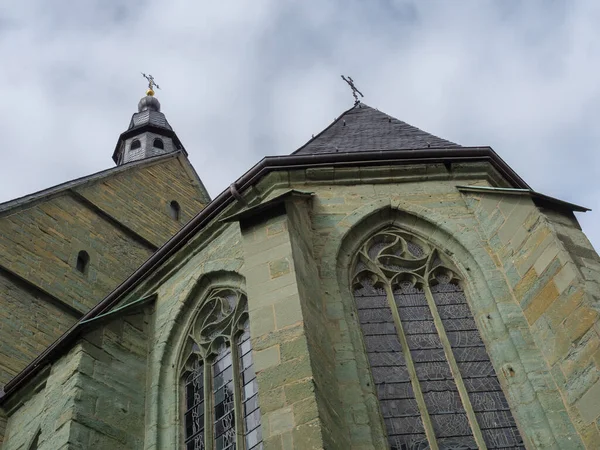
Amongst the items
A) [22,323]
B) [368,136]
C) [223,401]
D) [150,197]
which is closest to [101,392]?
[223,401]

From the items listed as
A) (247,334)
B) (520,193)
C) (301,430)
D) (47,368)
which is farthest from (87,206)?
(301,430)

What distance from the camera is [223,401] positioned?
22.5 ft

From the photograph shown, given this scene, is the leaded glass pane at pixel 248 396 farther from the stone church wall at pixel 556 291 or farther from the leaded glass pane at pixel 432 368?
the stone church wall at pixel 556 291

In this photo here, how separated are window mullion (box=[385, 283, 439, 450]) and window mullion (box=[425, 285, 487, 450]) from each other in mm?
295

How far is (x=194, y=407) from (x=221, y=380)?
36 cm

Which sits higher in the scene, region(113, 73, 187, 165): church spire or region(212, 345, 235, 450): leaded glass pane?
region(113, 73, 187, 165): church spire

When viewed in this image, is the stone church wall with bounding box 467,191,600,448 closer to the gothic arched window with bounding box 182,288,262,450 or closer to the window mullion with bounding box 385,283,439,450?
the window mullion with bounding box 385,283,439,450

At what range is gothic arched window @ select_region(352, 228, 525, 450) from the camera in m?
5.80

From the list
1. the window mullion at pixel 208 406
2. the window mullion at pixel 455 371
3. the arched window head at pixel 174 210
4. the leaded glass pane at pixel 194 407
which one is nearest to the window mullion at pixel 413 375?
the window mullion at pixel 455 371

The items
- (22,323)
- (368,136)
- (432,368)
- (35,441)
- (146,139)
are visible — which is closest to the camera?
(432,368)

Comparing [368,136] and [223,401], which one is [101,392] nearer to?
[223,401]

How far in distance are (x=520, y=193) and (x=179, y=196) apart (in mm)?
12113

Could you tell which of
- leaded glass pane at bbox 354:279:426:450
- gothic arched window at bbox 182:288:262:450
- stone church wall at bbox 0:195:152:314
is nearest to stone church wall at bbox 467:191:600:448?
leaded glass pane at bbox 354:279:426:450

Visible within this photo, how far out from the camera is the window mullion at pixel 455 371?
5.75 m
